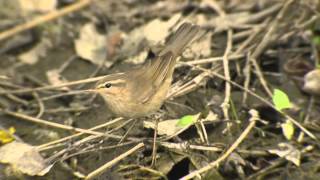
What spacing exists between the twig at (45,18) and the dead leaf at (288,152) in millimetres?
3728

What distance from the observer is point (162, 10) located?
8.06m

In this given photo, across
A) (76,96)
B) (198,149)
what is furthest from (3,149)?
(198,149)

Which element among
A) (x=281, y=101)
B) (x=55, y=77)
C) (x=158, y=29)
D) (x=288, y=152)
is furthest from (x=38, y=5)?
(x=288, y=152)

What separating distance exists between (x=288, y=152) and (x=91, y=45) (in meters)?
3.05

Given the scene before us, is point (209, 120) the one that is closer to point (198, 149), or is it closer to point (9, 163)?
point (198, 149)

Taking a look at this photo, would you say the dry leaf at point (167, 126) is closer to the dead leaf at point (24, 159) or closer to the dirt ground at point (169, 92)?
the dirt ground at point (169, 92)

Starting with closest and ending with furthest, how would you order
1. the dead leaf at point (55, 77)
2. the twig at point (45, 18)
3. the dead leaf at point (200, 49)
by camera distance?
the dead leaf at point (200, 49) < the dead leaf at point (55, 77) < the twig at point (45, 18)

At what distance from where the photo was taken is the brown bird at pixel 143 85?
5703 millimetres

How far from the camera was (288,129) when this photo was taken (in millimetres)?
5844

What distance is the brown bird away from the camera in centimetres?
570

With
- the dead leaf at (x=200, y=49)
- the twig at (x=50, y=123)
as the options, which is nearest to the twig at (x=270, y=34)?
the dead leaf at (x=200, y=49)

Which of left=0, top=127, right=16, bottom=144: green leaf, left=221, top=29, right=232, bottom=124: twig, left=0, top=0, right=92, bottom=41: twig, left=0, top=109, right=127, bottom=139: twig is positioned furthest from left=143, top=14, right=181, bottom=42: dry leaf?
left=0, top=127, right=16, bottom=144: green leaf

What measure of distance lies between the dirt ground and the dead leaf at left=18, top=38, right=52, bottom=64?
0.05ft

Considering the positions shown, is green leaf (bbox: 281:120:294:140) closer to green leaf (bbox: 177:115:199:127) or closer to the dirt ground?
the dirt ground
